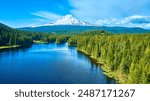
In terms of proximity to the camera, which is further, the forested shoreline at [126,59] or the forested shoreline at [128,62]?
the forested shoreline at [126,59]

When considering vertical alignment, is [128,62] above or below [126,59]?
below

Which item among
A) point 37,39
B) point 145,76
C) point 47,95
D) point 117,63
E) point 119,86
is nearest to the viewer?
point 47,95

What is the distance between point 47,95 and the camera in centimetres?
329

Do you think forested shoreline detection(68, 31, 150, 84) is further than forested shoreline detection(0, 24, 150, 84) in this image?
No

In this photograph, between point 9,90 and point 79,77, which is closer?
point 9,90

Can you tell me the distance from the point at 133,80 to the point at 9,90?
6.86m

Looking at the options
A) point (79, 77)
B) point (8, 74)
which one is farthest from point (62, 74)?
point (8, 74)

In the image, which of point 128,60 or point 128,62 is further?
point 128,60

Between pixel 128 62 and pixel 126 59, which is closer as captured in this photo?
pixel 128 62

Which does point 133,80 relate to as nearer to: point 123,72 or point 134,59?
point 123,72

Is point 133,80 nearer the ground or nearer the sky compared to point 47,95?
nearer the ground

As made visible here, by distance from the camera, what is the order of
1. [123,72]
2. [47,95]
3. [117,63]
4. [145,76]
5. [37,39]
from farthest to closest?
[37,39] < [117,63] < [123,72] < [145,76] < [47,95]

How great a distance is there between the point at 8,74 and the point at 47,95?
380 inches

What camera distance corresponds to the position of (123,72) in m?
13.5
